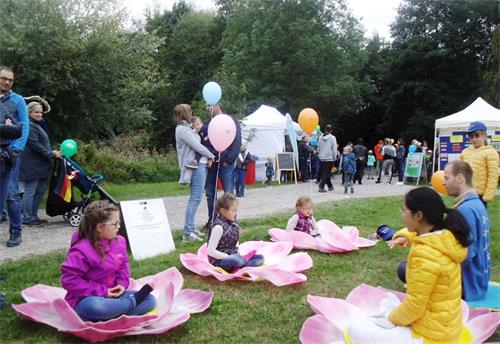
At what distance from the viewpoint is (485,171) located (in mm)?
5430

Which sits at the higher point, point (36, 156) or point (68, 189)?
point (36, 156)

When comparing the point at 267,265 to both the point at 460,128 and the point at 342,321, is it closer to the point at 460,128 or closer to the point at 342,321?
the point at 342,321

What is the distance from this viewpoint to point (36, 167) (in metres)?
7.08

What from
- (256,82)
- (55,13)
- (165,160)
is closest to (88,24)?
(55,13)

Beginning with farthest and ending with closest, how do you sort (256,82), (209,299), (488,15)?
1. (256,82)
2. (488,15)
3. (209,299)

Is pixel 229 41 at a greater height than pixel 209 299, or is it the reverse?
pixel 229 41

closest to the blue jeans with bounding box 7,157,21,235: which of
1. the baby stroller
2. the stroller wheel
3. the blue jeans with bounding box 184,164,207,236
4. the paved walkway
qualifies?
the paved walkway

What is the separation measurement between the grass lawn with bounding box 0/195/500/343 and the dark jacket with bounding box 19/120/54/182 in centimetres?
196

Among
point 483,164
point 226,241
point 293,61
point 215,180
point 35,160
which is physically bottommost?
point 226,241

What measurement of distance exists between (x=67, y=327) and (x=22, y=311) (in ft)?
1.42

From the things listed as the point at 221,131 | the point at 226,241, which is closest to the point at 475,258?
the point at 226,241

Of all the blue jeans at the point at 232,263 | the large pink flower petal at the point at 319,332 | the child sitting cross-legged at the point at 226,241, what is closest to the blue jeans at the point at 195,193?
the child sitting cross-legged at the point at 226,241

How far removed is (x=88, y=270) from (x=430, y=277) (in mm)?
2165

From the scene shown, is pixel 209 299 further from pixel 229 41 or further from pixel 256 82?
pixel 229 41
